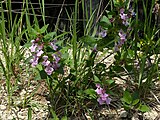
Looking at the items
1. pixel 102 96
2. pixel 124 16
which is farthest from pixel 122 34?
pixel 102 96

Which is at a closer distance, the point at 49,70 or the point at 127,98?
the point at 49,70

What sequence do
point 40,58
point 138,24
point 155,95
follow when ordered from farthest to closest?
point 155,95, point 138,24, point 40,58

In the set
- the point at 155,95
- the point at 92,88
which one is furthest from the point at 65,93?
the point at 155,95

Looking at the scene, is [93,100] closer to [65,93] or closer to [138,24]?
[65,93]

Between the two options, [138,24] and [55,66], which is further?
[138,24]

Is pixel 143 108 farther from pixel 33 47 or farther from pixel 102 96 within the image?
pixel 33 47

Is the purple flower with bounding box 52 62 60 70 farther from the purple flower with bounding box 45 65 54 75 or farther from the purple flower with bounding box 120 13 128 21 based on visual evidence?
the purple flower with bounding box 120 13 128 21

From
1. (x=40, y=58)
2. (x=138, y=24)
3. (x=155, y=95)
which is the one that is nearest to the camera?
(x=40, y=58)

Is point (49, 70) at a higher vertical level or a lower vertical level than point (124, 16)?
lower

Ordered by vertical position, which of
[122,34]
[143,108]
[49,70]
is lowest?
[143,108]
